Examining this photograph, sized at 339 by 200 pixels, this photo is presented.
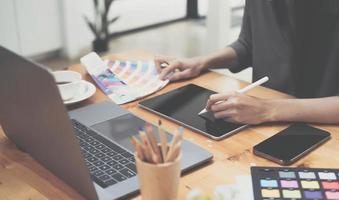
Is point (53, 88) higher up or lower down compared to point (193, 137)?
higher up

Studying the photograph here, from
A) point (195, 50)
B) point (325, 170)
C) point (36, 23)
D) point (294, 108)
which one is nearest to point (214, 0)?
point (195, 50)

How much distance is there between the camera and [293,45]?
164cm

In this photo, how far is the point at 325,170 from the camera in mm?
1017

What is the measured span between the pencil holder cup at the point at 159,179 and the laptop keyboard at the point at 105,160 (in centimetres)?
15

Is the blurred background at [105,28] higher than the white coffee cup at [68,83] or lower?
lower

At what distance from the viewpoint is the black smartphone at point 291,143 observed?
1081 mm

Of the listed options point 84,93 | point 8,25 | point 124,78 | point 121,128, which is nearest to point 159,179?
point 121,128

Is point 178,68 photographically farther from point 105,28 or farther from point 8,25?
point 105,28

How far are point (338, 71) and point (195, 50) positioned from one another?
112 inches

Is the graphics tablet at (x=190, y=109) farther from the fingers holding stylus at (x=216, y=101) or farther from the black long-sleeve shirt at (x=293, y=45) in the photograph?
the black long-sleeve shirt at (x=293, y=45)

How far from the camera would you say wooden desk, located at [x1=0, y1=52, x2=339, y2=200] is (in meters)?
0.99

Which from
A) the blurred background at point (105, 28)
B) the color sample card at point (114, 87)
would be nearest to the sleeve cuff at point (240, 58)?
the color sample card at point (114, 87)

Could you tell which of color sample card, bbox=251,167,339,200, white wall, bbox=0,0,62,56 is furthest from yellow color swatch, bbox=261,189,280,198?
white wall, bbox=0,0,62,56

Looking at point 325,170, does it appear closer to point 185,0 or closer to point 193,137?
point 193,137
